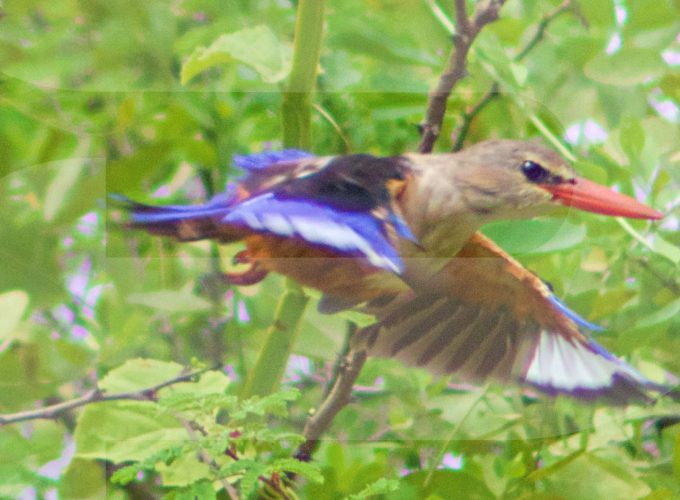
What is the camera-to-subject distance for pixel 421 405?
49 cm

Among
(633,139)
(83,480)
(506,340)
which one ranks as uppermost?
(633,139)

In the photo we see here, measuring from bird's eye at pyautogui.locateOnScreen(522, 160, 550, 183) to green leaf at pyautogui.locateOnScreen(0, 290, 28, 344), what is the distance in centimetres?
27

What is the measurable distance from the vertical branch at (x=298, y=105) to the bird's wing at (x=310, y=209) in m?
0.02

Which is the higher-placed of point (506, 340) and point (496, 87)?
point (496, 87)

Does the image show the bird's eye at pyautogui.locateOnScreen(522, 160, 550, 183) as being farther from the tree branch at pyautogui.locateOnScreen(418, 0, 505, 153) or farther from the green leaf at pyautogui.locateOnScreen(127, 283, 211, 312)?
the green leaf at pyautogui.locateOnScreen(127, 283, 211, 312)

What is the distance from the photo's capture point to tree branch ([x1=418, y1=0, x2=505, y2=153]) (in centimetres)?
46

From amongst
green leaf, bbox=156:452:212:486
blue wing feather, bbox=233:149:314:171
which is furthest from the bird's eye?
green leaf, bbox=156:452:212:486

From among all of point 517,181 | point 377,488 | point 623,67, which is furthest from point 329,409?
point 623,67

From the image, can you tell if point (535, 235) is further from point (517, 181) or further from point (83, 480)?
point (83, 480)

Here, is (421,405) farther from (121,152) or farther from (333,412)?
(121,152)

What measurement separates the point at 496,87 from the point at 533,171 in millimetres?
72

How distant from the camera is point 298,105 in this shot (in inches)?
18.3

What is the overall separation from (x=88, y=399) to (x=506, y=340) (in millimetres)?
220

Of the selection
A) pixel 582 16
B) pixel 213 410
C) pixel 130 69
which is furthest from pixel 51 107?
pixel 582 16
